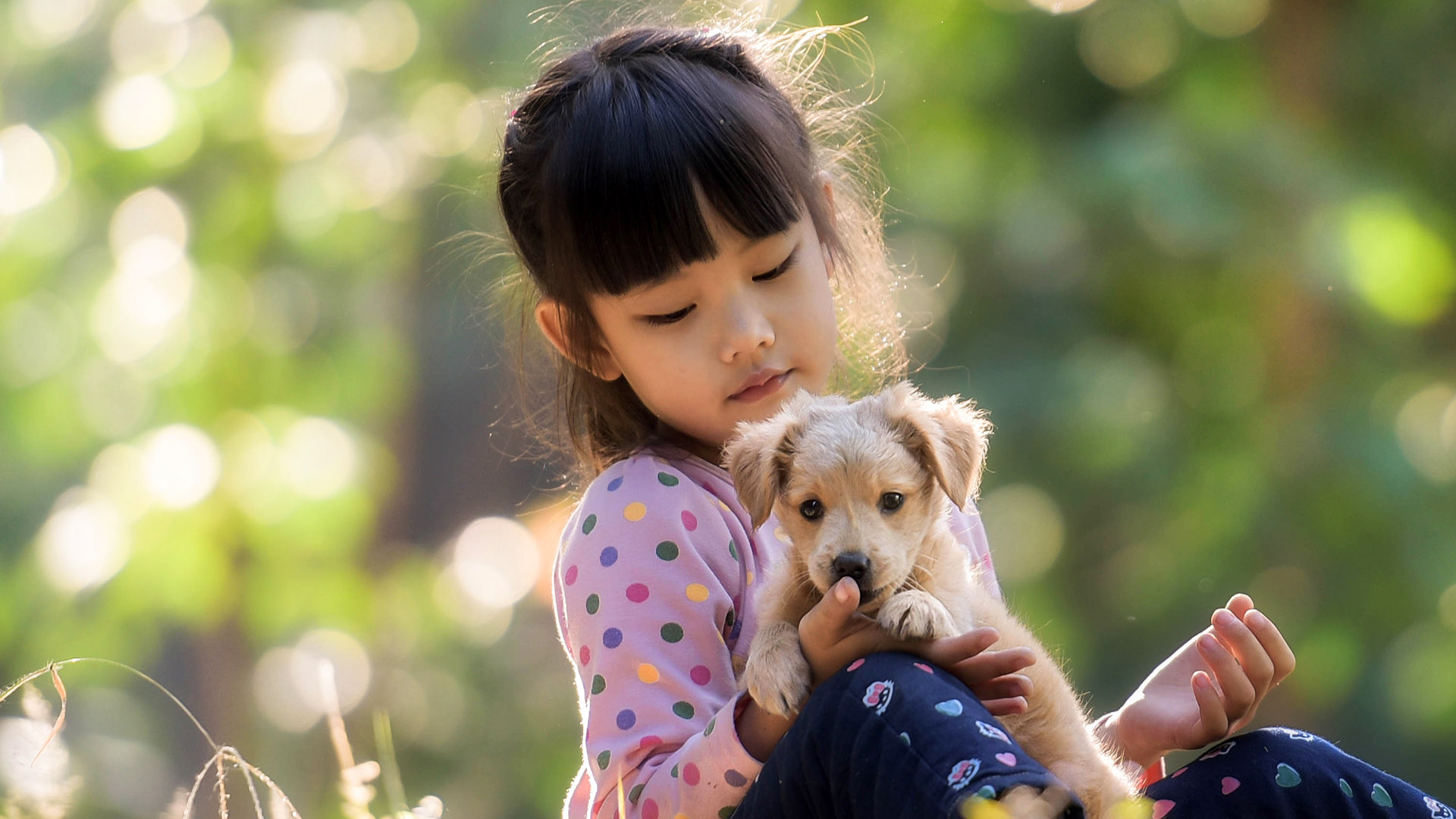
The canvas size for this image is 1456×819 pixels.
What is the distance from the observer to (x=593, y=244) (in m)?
2.47

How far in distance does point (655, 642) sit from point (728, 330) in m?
0.56

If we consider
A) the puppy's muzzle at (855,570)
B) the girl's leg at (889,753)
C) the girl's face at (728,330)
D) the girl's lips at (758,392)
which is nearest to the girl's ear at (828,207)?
the girl's face at (728,330)

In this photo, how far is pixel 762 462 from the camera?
218 centimetres

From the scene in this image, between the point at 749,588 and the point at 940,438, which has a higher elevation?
the point at 940,438

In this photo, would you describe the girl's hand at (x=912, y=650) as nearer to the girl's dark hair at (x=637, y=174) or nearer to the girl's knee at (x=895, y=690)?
the girl's knee at (x=895, y=690)

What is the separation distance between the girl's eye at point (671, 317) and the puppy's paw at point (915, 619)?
0.72 metres

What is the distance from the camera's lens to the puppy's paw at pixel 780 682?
1925 millimetres

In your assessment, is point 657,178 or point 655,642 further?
point 657,178

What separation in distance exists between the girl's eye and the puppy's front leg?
66 centimetres

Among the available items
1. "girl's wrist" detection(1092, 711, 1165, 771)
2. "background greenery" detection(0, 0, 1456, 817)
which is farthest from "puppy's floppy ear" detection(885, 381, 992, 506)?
"background greenery" detection(0, 0, 1456, 817)

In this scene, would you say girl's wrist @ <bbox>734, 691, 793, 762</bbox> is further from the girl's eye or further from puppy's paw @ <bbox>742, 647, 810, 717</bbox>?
the girl's eye

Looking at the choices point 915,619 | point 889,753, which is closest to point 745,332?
point 915,619

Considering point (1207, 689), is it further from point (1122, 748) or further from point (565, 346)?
point (565, 346)

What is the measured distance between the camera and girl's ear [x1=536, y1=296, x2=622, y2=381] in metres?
2.63
